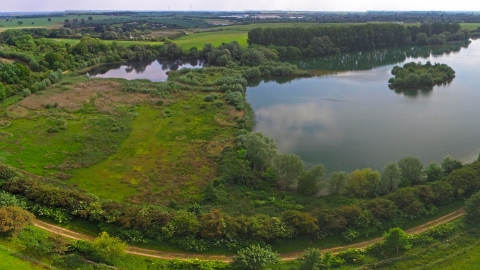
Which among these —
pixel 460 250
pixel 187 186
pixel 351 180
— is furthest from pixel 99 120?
pixel 460 250

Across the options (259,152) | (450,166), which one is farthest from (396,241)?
(259,152)

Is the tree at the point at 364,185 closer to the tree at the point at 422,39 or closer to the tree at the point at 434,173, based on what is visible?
the tree at the point at 434,173

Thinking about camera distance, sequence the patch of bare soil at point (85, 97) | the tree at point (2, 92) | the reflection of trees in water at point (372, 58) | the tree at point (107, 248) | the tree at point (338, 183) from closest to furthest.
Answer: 1. the tree at point (107, 248)
2. the tree at point (338, 183)
3. the patch of bare soil at point (85, 97)
4. the tree at point (2, 92)
5. the reflection of trees in water at point (372, 58)

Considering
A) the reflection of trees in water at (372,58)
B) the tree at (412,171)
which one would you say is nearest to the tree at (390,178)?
the tree at (412,171)

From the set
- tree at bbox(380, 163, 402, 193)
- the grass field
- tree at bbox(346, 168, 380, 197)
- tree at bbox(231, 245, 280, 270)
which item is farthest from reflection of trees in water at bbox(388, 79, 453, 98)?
the grass field

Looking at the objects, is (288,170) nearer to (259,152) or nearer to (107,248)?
(259,152)
